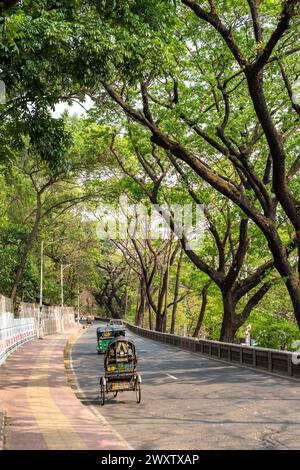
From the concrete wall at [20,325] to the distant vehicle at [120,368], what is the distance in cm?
975

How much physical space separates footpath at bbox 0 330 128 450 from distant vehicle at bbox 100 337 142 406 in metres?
0.94

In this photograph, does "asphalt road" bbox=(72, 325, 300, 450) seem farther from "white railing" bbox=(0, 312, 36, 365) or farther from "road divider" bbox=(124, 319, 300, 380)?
"white railing" bbox=(0, 312, 36, 365)

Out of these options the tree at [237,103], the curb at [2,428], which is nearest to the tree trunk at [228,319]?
the tree at [237,103]

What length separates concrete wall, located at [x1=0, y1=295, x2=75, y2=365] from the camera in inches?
981

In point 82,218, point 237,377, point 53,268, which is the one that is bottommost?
point 237,377

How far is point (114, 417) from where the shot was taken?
12570mm

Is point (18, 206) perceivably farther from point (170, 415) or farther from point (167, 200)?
point (170, 415)

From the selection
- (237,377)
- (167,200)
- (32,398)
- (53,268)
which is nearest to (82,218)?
(53,268)

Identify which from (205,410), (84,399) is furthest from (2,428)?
(84,399)

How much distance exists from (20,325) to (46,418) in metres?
25.3

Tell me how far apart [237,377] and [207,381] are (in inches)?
57.6

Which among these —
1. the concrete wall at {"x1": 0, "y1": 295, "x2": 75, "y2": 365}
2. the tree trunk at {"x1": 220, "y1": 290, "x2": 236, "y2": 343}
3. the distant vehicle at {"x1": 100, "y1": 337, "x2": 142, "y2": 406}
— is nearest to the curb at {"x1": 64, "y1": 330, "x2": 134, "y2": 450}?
the distant vehicle at {"x1": 100, "y1": 337, "x2": 142, "y2": 406}

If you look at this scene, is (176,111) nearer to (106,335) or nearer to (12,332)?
(106,335)

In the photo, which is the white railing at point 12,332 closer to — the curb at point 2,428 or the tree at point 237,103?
the tree at point 237,103
